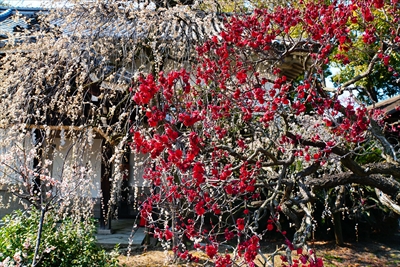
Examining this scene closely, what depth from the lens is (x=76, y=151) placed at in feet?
10.6

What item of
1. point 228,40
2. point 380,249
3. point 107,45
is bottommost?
point 380,249

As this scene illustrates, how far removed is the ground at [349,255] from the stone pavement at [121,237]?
0.26m

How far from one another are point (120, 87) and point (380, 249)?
495 cm

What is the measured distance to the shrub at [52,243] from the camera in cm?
304

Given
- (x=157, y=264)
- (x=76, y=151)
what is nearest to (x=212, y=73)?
(x=76, y=151)

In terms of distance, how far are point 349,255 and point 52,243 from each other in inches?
172

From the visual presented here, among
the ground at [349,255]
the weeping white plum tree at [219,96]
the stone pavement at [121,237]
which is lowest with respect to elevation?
the ground at [349,255]

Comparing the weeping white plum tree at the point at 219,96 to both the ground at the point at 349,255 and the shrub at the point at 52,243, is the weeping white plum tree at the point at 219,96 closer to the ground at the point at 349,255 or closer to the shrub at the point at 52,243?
the shrub at the point at 52,243

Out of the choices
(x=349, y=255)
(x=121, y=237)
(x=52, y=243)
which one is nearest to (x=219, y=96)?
(x=52, y=243)

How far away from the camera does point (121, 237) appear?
5602 mm

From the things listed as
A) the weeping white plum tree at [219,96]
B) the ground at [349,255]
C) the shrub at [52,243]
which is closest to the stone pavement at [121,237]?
the ground at [349,255]

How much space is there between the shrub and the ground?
1168 mm

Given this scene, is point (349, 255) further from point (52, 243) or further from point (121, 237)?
point (52, 243)

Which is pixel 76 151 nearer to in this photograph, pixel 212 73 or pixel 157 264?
pixel 212 73
